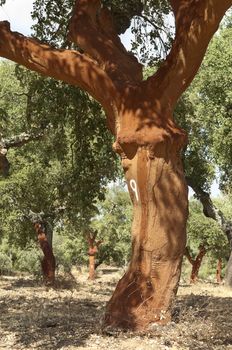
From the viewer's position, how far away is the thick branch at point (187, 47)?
5441 millimetres

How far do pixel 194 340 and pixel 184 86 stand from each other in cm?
287

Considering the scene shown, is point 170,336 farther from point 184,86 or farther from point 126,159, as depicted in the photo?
point 184,86

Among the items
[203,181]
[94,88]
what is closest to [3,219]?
[203,181]

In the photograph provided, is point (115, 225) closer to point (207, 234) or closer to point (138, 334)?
point (207, 234)

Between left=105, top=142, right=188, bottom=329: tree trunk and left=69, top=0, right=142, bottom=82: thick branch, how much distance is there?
112cm

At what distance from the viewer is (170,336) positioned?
4977 mm

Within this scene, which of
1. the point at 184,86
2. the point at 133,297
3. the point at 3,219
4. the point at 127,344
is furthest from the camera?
the point at 3,219

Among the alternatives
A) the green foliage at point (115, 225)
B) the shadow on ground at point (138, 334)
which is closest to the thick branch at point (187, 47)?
the shadow on ground at point (138, 334)

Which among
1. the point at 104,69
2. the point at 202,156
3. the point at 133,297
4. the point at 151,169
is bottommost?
the point at 133,297

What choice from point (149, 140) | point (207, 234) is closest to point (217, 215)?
point (149, 140)

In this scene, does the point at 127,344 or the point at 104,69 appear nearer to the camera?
the point at 127,344

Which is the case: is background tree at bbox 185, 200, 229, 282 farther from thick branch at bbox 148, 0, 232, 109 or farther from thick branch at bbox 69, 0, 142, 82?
thick branch at bbox 148, 0, 232, 109

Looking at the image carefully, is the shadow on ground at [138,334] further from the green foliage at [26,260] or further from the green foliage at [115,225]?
the green foliage at [26,260]

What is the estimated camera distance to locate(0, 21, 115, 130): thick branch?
19.1ft
